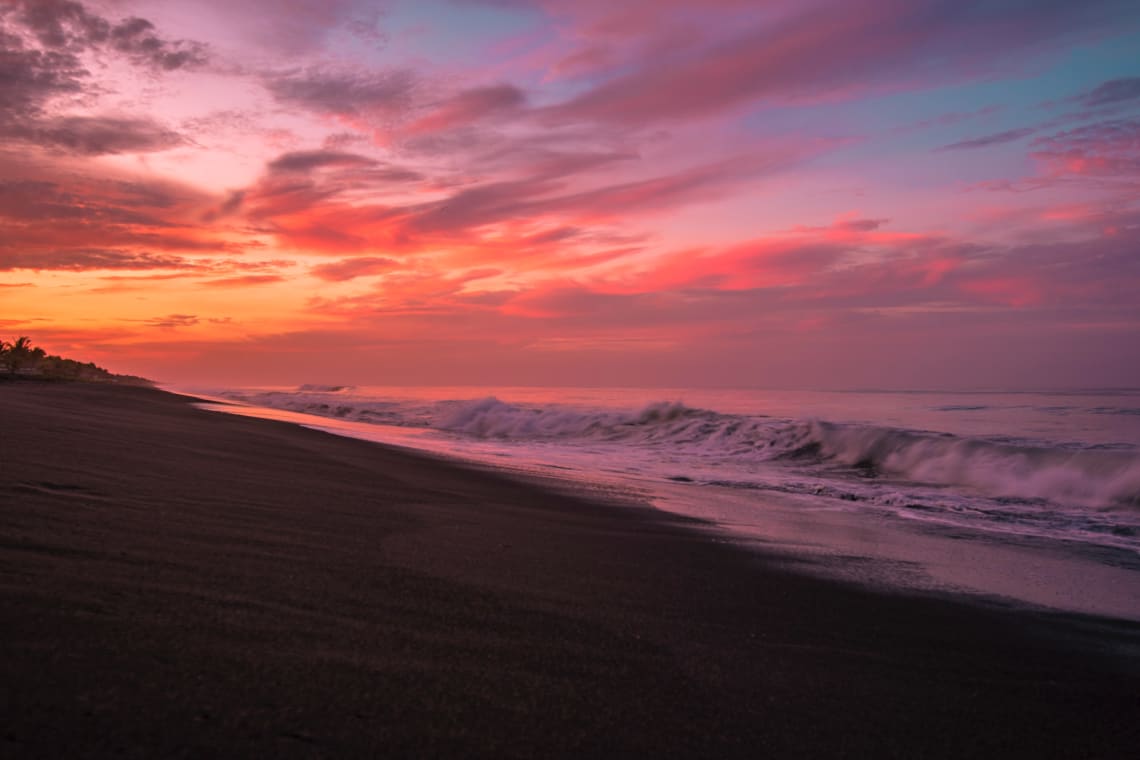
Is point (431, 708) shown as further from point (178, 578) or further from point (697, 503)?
point (697, 503)

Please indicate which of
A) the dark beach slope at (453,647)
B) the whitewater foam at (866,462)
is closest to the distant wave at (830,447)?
the whitewater foam at (866,462)

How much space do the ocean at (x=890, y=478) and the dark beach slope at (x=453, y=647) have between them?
5.32ft

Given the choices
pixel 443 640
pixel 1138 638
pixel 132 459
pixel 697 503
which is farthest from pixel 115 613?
pixel 697 503

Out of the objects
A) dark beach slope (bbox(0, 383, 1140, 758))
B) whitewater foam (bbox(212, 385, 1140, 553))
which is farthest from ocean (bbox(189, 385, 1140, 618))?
dark beach slope (bbox(0, 383, 1140, 758))

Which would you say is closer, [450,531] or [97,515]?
[97,515]

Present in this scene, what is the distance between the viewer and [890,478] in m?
11.8

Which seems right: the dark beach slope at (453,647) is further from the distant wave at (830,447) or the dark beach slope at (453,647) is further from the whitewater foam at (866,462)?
the distant wave at (830,447)

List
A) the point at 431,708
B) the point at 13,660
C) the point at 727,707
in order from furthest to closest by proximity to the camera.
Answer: the point at 727,707 → the point at 431,708 → the point at 13,660

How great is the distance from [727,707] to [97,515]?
2750 millimetres

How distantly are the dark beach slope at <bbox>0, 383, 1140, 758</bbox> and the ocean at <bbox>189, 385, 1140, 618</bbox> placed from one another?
1.62m

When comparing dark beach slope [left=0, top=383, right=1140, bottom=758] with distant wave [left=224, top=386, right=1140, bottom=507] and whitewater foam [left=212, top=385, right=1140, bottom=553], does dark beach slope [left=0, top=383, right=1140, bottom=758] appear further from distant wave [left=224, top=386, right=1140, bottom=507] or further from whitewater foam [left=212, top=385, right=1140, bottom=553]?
distant wave [left=224, top=386, right=1140, bottom=507]

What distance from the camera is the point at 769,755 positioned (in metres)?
1.92

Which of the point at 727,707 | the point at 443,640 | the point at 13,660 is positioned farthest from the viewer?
the point at 443,640

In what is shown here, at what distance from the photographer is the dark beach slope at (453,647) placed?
1.66 meters
